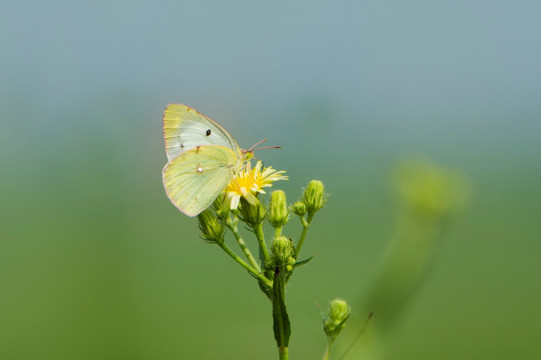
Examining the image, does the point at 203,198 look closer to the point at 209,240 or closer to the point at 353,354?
the point at 209,240

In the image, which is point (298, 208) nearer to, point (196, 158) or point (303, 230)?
point (303, 230)

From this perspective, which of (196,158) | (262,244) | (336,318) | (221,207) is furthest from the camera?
(196,158)

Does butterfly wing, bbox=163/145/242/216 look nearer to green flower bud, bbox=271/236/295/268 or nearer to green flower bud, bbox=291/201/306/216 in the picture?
green flower bud, bbox=291/201/306/216

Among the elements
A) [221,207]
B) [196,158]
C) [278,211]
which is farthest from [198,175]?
[278,211]

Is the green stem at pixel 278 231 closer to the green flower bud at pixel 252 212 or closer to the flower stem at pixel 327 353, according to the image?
the green flower bud at pixel 252 212

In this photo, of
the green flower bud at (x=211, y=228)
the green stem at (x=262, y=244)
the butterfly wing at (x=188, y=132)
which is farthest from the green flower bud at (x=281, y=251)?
the butterfly wing at (x=188, y=132)

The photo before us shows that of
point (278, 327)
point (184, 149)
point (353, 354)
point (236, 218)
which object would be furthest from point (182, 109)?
point (353, 354)
